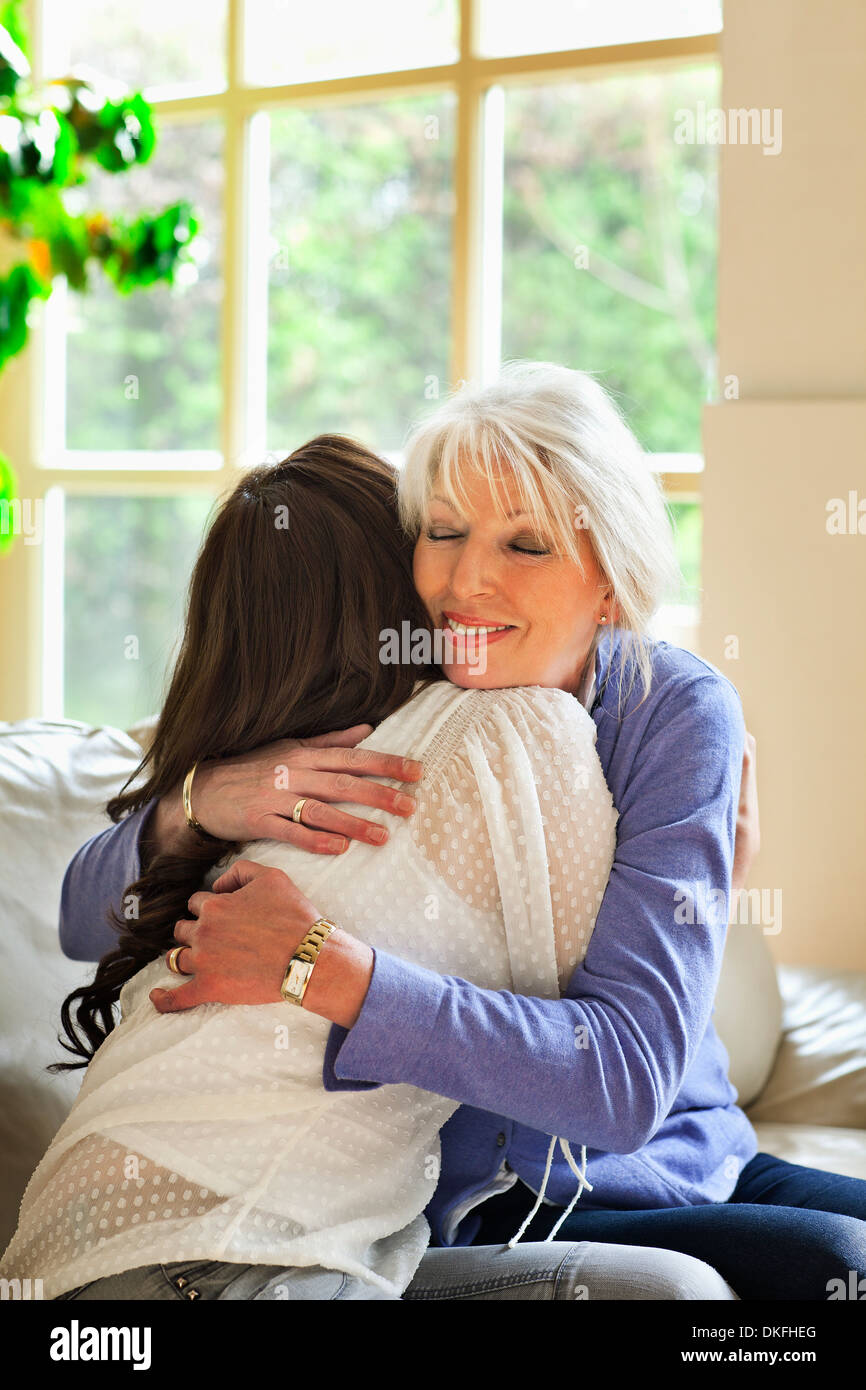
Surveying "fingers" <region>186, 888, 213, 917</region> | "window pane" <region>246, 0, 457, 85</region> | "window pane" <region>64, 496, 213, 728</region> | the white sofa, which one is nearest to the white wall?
the white sofa

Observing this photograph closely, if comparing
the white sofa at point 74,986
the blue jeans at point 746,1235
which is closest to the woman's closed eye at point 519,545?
the blue jeans at point 746,1235

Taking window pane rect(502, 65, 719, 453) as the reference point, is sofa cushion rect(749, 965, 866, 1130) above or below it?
below

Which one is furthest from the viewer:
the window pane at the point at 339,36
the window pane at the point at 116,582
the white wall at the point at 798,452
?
the window pane at the point at 116,582

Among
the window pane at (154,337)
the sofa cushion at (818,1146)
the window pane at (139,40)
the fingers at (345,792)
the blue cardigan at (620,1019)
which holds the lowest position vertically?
the sofa cushion at (818,1146)

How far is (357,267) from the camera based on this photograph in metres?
5.01

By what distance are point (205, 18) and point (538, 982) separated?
4120 millimetres

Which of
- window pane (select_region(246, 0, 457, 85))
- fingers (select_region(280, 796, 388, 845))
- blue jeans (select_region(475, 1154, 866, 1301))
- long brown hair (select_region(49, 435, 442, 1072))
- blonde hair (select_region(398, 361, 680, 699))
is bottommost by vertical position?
blue jeans (select_region(475, 1154, 866, 1301))

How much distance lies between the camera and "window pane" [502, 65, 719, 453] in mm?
5461

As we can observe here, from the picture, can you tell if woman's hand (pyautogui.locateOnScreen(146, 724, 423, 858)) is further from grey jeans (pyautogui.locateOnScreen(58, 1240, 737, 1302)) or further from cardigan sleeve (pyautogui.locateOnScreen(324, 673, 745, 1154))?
grey jeans (pyautogui.locateOnScreen(58, 1240, 737, 1302))

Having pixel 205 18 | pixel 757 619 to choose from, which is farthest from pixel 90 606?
pixel 757 619

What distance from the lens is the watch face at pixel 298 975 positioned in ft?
3.48

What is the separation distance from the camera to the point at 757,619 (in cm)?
268

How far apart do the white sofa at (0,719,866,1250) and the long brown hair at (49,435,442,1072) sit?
262 millimetres

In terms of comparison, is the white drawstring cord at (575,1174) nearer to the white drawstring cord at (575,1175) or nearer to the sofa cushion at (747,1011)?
the white drawstring cord at (575,1175)
